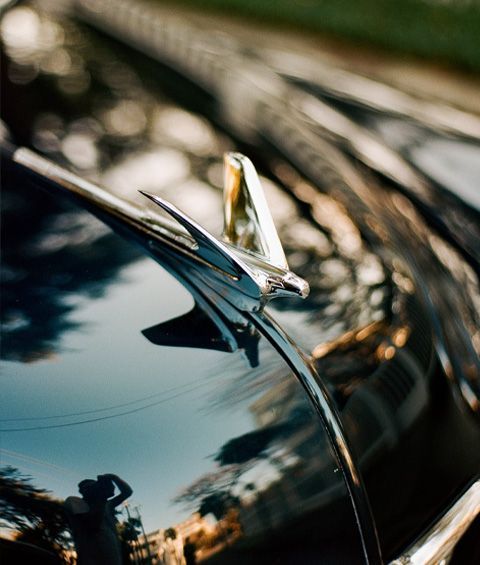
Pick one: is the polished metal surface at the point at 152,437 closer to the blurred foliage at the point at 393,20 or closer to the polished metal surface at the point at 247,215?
the polished metal surface at the point at 247,215

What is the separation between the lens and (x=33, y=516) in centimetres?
91

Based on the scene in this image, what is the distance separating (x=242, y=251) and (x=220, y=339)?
0.44ft

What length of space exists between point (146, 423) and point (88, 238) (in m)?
0.37

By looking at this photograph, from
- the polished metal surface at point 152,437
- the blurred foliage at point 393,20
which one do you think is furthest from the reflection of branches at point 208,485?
the blurred foliage at point 393,20

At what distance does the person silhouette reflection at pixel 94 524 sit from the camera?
2.97 feet

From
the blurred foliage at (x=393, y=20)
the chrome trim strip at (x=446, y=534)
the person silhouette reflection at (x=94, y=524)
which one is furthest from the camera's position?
the blurred foliage at (x=393, y=20)

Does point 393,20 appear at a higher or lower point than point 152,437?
higher

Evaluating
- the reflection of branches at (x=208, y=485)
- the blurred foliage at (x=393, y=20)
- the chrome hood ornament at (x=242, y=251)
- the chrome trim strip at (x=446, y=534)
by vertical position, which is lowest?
the chrome trim strip at (x=446, y=534)

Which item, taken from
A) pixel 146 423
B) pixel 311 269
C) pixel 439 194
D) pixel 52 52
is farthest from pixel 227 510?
pixel 52 52

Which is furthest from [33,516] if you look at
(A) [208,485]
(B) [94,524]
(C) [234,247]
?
(C) [234,247]

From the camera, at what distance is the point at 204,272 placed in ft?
3.69

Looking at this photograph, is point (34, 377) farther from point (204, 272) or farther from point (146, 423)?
point (204, 272)

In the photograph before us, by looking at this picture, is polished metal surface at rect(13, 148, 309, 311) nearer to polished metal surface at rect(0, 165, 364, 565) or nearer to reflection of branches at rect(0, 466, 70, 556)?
polished metal surface at rect(0, 165, 364, 565)

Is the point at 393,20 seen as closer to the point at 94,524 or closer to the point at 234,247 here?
the point at 234,247
